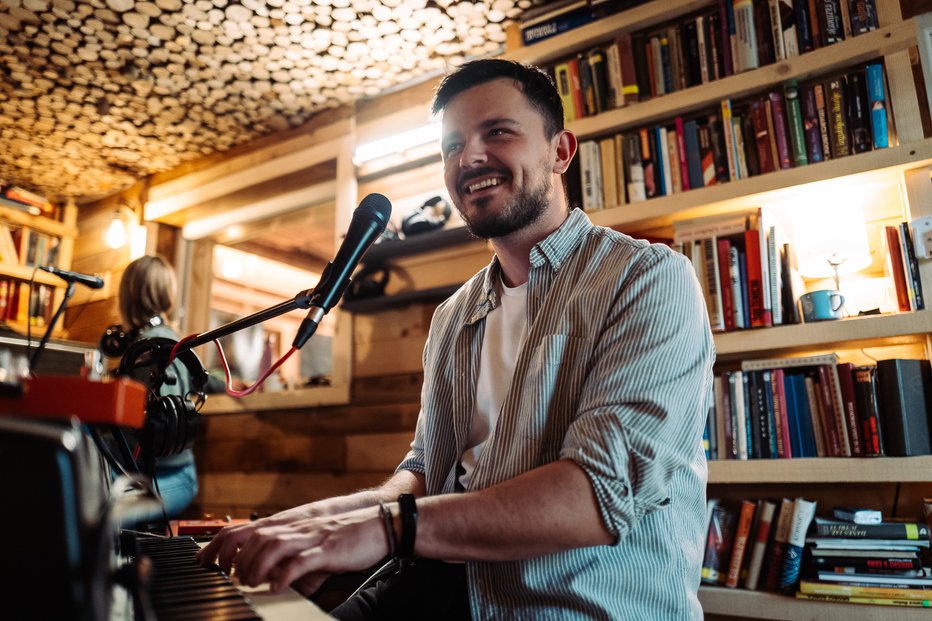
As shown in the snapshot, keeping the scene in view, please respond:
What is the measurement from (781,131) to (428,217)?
1376 mm

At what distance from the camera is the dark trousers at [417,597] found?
112cm

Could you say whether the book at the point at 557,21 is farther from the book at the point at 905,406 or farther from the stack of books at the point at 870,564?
the stack of books at the point at 870,564

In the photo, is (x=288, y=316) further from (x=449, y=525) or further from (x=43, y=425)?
(x=43, y=425)

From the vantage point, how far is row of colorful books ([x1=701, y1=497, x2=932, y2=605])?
1.60m

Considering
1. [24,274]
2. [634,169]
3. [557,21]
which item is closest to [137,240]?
[24,274]

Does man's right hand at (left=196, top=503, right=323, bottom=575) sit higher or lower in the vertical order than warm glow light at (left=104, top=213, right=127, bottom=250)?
lower

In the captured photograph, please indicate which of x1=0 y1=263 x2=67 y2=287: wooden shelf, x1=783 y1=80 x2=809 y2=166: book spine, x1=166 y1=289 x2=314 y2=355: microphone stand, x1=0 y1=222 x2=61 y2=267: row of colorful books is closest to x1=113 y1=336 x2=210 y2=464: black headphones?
x1=166 y1=289 x2=314 y2=355: microphone stand

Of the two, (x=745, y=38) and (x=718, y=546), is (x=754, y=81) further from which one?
(x=718, y=546)

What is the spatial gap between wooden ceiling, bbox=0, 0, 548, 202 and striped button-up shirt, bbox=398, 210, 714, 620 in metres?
1.82

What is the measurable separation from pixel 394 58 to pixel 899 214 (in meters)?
2.09

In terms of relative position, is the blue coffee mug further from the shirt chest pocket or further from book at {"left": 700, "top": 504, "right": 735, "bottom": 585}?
the shirt chest pocket

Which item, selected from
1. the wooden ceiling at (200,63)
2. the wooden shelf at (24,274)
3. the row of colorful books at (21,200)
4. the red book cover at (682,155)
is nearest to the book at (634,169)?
the red book cover at (682,155)

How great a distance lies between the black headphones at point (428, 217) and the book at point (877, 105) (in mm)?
1563

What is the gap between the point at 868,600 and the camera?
160 centimetres
